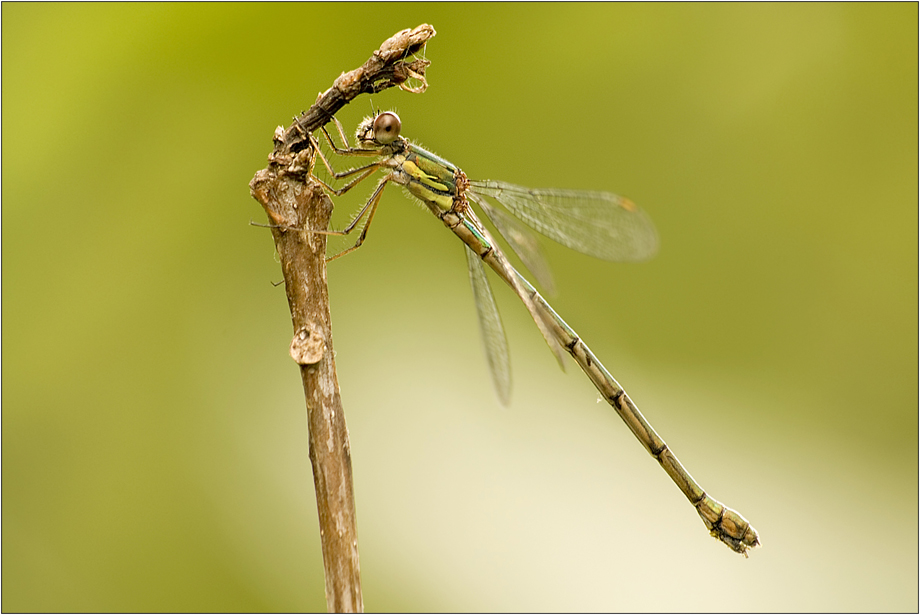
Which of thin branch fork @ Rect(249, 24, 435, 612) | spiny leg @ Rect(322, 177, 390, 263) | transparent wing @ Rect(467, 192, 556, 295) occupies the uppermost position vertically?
transparent wing @ Rect(467, 192, 556, 295)

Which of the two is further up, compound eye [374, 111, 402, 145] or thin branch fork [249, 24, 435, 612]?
compound eye [374, 111, 402, 145]

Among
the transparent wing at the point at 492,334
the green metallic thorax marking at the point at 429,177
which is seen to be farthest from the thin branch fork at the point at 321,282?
the transparent wing at the point at 492,334

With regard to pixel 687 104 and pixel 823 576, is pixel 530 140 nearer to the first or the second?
pixel 687 104

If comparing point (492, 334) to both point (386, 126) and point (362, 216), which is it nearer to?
point (362, 216)

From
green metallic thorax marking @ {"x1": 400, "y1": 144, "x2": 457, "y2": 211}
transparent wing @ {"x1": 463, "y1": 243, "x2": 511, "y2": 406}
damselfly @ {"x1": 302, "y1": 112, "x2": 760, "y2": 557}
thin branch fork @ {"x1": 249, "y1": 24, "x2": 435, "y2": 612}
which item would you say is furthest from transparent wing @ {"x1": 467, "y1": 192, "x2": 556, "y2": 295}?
thin branch fork @ {"x1": 249, "y1": 24, "x2": 435, "y2": 612}

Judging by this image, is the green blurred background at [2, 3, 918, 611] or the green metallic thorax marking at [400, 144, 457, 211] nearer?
the green metallic thorax marking at [400, 144, 457, 211]

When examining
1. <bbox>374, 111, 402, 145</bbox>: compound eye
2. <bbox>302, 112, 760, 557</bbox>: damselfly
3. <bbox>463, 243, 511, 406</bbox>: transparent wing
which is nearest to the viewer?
<bbox>374, 111, 402, 145</bbox>: compound eye

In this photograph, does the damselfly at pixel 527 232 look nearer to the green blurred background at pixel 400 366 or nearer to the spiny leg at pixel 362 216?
the spiny leg at pixel 362 216

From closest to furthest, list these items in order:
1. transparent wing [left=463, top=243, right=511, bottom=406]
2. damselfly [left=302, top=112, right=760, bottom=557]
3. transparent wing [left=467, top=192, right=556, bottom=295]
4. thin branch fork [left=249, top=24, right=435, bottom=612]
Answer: thin branch fork [left=249, top=24, right=435, bottom=612] → damselfly [left=302, top=112, right=760, bottom=557] → transparent wing [left=463, top=243, right=511, bottom=406] → transparent wing [left=467, top=192, right=556, bottom=295]

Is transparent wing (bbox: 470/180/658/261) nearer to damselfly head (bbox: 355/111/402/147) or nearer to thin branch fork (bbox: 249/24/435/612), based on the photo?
damselfly head (bbox: 355/111/402/147)
